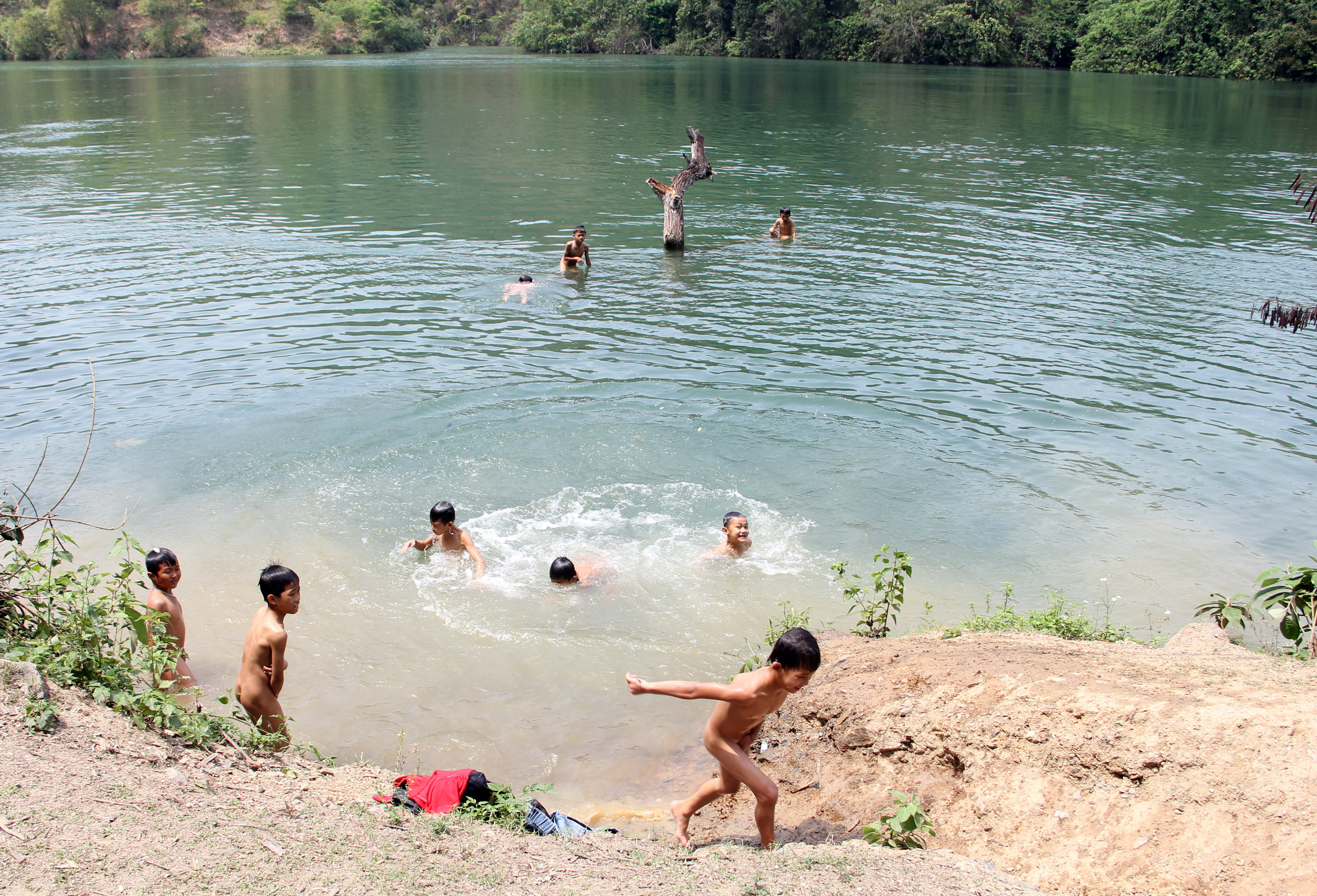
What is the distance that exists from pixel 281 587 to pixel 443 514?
285cm

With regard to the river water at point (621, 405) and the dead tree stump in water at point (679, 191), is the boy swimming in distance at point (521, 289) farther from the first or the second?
the dead tree stump in water at point (679, 191)

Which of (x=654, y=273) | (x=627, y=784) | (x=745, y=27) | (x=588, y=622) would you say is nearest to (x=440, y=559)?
(x=588, y=622)

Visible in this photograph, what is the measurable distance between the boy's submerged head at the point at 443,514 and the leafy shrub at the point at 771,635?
3068mm

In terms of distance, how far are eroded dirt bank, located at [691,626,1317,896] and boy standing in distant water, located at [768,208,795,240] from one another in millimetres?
15238

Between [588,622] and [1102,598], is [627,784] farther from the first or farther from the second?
[1102,598]

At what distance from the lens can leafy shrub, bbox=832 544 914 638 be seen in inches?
291

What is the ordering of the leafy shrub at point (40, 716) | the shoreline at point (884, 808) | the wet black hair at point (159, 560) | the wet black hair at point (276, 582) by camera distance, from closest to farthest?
the shoreline at point (884, 808)
the leafy shrub at point (40, 716)
the wet black hair at point (276, 582)
the wet black hair at point (159, 560)

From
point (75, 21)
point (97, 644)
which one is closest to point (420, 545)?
point (97, 644)

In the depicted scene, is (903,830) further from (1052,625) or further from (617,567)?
(617,567)

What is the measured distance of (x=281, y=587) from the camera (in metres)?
6.11

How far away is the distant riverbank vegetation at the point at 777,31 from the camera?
194 ft

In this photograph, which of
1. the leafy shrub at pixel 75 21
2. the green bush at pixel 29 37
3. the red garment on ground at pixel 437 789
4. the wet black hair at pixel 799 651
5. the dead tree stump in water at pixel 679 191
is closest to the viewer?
the wet black hair at pixel 799 651

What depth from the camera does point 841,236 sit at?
21.5 m

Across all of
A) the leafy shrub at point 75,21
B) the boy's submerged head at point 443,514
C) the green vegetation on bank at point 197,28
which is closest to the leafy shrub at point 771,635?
the boy's submerged head at point 443,514
